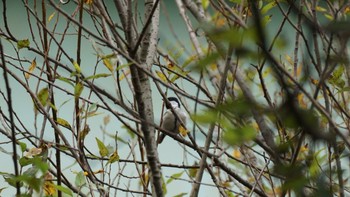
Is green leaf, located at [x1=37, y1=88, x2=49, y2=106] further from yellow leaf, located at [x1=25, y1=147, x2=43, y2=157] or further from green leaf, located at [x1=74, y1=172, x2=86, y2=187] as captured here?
green leaf, located at [x1=74, y1=172, x2=86, y2=187]

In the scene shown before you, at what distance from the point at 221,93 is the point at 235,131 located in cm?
53

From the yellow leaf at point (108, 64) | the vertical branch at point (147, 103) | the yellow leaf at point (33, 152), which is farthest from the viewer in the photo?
the yellow leaf at point (108, 64)

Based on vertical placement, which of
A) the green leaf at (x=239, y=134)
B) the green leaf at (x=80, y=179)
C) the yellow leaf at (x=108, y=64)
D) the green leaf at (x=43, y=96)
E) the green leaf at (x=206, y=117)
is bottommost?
the green leaf at (x=239, y=134)

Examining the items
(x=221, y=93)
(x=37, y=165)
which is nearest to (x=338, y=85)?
(x=221, y=93)

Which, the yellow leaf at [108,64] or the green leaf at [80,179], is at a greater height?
the yellow leaf at [108,64]

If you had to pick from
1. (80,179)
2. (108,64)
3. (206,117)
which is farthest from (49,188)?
(206,117)

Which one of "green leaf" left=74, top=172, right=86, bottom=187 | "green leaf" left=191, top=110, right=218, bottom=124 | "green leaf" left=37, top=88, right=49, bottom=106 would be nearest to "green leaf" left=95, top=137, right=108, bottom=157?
"green leaf" left=74, top=172, right=86, bottom=187

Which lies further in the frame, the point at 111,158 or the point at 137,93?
the point at 111,158

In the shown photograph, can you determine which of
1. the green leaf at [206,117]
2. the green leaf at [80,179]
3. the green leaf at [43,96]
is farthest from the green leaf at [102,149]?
the green leaf at [206,117]

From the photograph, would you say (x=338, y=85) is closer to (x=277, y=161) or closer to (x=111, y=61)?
(x=111, y=61)

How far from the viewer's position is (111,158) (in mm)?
1534

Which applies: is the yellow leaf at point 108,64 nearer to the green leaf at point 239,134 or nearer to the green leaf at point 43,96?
the green leaf at point 43,96

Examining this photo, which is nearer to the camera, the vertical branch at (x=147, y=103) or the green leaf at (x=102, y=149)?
the vertical branch at (x=147, y=103)

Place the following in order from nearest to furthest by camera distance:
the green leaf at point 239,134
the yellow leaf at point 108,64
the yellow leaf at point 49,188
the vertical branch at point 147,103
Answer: the green leaf at point 239,134 → the vertical branch at point 147,103 → the yellow leaf at point 49,188 → the yellow leaf at point 108,64
